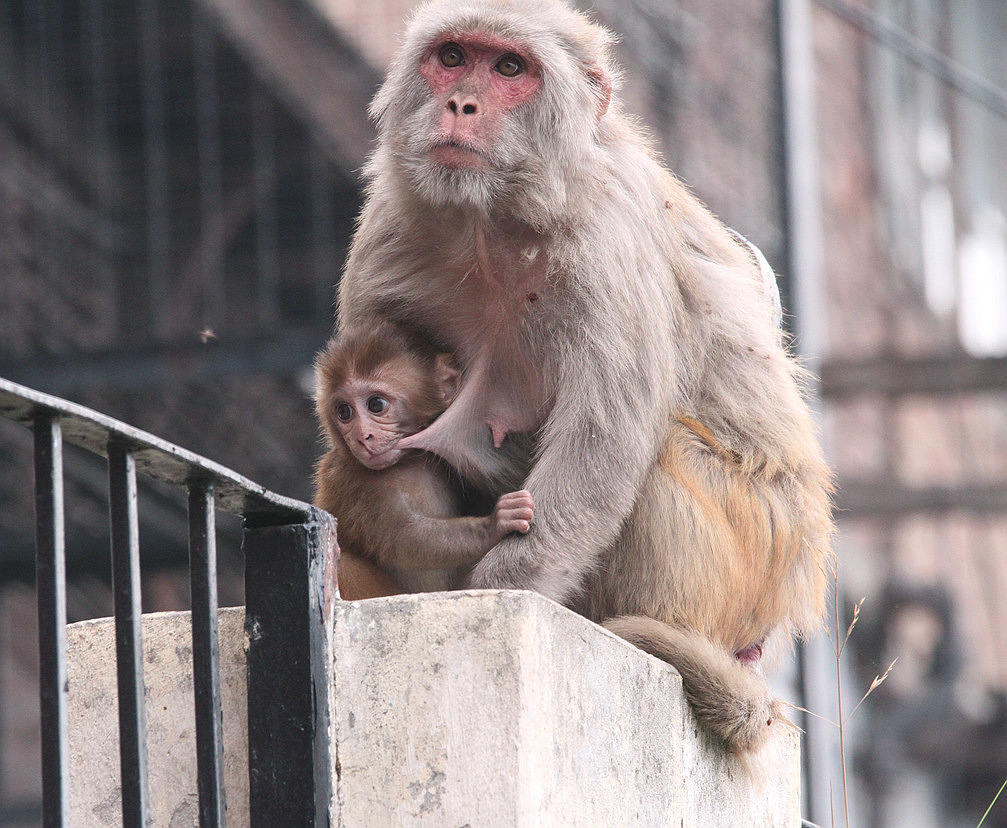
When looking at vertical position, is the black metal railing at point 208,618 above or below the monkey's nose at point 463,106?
below

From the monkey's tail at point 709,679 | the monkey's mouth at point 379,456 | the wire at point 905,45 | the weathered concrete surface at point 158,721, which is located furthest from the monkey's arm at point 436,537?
the wire at point 905,45

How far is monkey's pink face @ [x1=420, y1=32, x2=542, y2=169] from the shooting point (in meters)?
3.35

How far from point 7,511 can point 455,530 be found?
6.26m

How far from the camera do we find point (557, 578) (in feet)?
10.8

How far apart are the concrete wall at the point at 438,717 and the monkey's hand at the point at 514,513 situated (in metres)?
0.41

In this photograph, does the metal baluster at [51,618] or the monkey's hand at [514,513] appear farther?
the monkey's hand at [514,513]

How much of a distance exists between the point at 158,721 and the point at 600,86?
68.9 inches

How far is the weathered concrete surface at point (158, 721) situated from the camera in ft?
8.95

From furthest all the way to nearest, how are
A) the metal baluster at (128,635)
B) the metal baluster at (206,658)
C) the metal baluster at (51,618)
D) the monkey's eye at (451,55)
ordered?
1. the monkey's eye at (451,55)
2. the metal baluster at (206,658)
3. the metal baluster at (128,635)
4. the metal baluster at (51,618)

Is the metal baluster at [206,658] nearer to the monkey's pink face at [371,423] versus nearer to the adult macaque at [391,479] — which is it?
the adult macaque at [391,479]

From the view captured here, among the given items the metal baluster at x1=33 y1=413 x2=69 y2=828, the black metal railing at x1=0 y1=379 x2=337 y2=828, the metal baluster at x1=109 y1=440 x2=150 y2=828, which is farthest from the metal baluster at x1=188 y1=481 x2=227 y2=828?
the metal baluster at x1=33 y1=413 x2=69 y2=828

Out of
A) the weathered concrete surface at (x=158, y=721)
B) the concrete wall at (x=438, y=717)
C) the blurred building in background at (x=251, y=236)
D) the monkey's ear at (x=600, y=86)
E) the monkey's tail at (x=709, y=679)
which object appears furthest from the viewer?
the blurred building in background at (x=251, y=236)

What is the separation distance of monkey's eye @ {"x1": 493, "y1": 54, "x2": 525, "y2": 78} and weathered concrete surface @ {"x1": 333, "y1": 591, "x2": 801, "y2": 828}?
130 cm

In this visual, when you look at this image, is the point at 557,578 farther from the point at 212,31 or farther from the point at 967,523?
the point at 967,523
